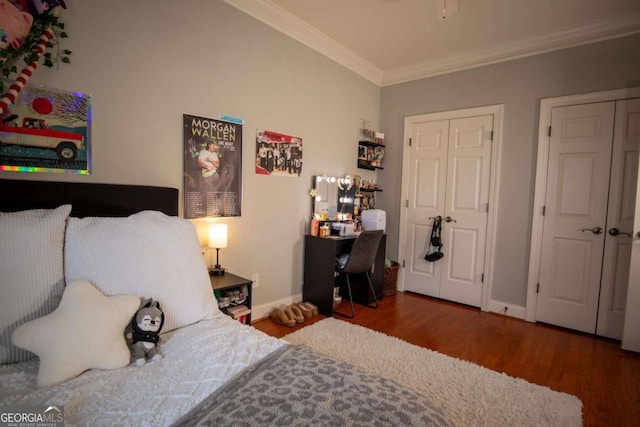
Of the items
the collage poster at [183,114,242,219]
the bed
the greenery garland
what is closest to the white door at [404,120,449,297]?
the collage poster at [183,114,242,219]

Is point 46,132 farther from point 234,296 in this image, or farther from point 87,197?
point 234,296

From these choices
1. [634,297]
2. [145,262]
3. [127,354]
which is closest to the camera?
[127,354]

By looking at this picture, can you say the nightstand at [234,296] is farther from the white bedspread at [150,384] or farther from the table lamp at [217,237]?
the white bedspread at [150,384]

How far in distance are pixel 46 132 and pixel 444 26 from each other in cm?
311

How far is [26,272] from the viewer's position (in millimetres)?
1103

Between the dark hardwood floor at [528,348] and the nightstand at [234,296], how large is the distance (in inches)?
19.5

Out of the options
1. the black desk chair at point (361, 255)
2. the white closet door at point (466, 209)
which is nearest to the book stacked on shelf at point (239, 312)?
the black desk chair at point (361, 255)

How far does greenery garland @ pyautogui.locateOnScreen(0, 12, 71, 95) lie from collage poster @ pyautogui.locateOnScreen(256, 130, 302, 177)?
1.36 metres

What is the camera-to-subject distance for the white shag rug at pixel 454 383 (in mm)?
1694

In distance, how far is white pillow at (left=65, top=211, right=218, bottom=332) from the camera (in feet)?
4.00

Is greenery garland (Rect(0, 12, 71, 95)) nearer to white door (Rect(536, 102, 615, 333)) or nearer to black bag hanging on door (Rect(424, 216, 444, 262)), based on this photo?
black bag hanging on door (Rect(424, 216, 444, 262))

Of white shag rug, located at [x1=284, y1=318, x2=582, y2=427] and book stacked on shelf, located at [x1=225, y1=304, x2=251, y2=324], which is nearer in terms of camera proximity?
white shag rug, located at [x1=284, y1=318, x2=582, y2=427]

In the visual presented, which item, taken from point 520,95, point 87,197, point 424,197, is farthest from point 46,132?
point 520,95

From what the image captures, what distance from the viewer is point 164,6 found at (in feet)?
6.88
